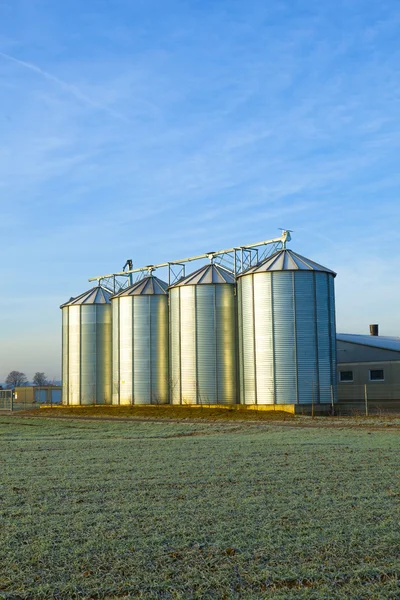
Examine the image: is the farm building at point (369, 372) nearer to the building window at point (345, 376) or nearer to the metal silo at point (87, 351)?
the building window at point (345, 376)

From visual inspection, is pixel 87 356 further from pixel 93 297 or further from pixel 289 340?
pixel 289 340

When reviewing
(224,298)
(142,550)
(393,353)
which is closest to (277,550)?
(142,550)

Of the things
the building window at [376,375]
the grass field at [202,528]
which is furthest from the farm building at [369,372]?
the grass field at [202,528]

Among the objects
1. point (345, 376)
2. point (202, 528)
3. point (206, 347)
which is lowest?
point (202, 528)

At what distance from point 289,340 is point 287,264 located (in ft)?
18.3

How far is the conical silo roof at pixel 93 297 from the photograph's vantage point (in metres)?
63.2

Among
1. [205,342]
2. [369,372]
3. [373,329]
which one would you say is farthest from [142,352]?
[373,329]

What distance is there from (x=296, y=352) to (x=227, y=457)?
93.9 feet

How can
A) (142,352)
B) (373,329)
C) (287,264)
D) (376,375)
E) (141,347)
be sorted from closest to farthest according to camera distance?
(287,264), (142,352), (141,347), (376,375), (373,329)

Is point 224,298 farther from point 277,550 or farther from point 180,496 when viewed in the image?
point 277,550

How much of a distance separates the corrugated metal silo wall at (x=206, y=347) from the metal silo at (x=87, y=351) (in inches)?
435

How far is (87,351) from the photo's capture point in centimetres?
6153

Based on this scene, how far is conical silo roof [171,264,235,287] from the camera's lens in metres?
51.8

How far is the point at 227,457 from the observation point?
16.8m
